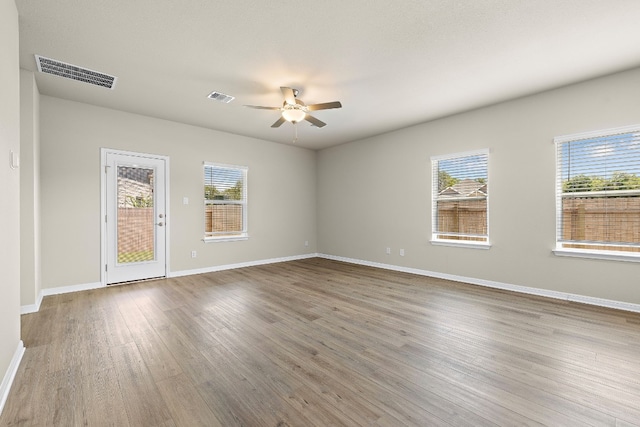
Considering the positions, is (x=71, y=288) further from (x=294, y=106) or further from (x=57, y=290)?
(x=294, y=106)

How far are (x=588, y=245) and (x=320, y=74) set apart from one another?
4.09 meters

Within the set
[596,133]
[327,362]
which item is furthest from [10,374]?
[596,133]

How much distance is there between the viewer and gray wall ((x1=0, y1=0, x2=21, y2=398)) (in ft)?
6.17

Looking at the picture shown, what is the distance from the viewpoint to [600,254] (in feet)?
11.6

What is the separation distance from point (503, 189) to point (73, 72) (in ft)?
19.6

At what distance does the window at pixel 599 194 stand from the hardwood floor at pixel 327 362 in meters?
0.84

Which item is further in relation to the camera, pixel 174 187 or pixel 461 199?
pixel 174 187

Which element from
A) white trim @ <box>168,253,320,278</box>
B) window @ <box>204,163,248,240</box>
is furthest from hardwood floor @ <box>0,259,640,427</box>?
window @ <box>204,163,248,240</box>

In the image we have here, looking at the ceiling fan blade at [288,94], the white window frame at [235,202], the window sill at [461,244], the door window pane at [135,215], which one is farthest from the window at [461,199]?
the door window pane at [135,215]

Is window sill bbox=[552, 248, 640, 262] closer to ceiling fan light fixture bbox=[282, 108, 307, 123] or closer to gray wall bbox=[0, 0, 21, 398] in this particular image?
ceiling fan light fixture bbox=[282, 108, 307, 123]

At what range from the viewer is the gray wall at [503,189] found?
3.53 m

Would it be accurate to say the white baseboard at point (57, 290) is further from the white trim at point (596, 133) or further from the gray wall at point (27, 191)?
the white trim at point (596, 133)

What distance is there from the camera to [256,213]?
6.44 meters

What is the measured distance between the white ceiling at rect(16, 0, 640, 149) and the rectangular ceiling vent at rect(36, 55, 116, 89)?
0.36 ft
